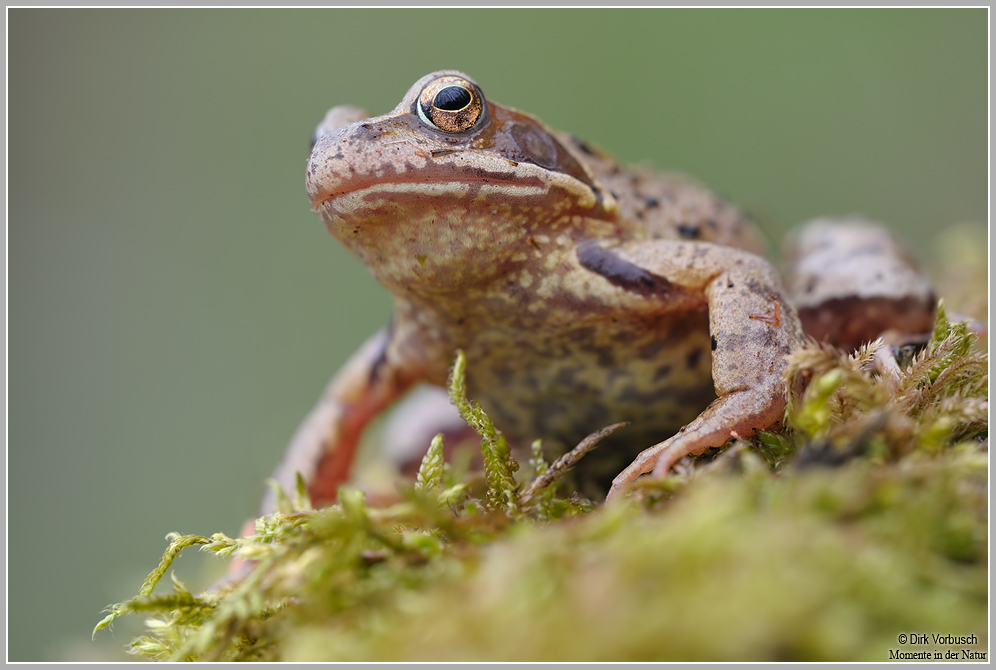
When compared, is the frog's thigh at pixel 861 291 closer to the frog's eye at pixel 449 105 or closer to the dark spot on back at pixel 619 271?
the dark spot on back at pixel 619 271

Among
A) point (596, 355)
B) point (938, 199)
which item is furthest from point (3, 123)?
point (938, 199)

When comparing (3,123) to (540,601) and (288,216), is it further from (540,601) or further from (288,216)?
(288,216)

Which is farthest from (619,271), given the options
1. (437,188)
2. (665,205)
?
(437,188)

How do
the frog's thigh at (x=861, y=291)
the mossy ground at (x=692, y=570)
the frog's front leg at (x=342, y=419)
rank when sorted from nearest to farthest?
the mossy ground at (x=692, y=570) < the frog's thigh at (x=861, y=291) < the frog's front leg at (x=342, y=419)

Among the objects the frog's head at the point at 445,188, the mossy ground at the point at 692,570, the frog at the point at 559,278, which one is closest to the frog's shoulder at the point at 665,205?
the frog at the point at 559,278

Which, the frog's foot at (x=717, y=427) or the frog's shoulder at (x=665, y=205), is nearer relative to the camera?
the frog's foot at (x=717, y=427)

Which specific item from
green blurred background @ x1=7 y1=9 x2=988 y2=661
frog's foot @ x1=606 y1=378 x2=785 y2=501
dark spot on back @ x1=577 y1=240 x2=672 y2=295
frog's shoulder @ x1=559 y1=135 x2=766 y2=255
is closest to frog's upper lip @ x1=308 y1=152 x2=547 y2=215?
dark spot on back @ x1=577 y1=240 x2=672 y2=295

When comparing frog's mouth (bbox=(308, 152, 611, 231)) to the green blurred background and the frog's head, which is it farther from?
the green blurred background

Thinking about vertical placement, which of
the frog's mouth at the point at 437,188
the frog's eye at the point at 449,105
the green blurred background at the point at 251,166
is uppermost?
the green blurred background at the point at 251,166
